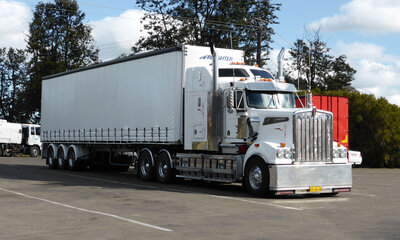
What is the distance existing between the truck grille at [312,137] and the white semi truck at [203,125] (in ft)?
0.09

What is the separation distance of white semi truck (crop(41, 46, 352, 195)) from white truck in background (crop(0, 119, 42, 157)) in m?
25.8

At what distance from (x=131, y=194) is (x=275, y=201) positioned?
13.3 ft

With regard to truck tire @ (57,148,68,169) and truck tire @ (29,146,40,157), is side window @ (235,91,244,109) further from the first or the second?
truck tire @ (29,146,40,157)

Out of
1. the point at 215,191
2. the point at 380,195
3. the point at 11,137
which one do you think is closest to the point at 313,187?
the point at 380,195

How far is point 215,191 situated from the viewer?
17250mm

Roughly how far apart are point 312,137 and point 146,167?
7.56 m

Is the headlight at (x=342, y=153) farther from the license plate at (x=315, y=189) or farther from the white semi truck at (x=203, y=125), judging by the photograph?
the license plate at (x=315, y=189)

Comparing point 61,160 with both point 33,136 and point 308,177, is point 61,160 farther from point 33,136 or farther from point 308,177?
point 33,136

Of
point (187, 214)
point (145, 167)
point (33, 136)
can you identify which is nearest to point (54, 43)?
point (33, 136)

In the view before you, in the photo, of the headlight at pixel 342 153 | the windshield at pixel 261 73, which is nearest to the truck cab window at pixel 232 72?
the windshield at pixel 261 73

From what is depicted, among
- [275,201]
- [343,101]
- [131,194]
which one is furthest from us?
[343,101]

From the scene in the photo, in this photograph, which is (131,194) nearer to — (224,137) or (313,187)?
(224,137)

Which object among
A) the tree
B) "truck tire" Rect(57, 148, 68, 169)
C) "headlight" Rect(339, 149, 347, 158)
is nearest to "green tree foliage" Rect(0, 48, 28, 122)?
the tree

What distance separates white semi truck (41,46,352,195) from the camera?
15242 mm
